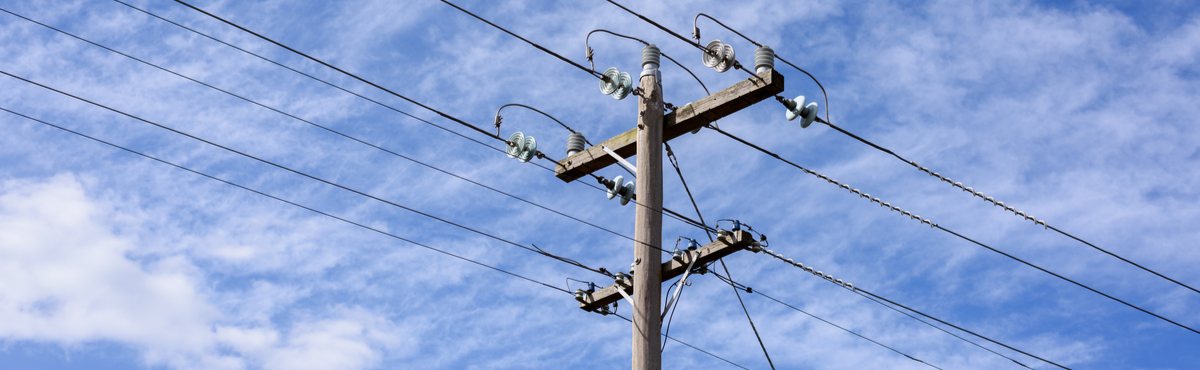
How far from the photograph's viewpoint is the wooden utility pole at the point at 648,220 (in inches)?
564

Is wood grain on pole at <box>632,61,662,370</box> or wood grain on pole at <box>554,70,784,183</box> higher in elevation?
wood grain on pole at <box>554,70,784,183</box>

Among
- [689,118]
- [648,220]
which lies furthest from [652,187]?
[689,118]

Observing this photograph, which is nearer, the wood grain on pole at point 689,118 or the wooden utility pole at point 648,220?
the wooden utility pole at point 648,220

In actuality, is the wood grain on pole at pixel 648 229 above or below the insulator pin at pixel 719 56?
below

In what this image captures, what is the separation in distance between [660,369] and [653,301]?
0.68 m

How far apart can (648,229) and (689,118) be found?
4.24 feet

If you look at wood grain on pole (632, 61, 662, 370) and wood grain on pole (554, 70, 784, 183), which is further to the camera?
wood grain on pole (554, 70, 784, 183)

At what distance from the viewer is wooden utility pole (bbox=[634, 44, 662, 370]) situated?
1433cm

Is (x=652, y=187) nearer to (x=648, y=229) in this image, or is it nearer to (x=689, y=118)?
(x=648, y=229)

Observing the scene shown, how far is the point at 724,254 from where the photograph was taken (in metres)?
15.3

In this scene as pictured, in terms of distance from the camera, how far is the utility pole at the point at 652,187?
47.6 feet

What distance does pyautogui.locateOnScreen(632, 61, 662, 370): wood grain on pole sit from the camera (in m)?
14.3

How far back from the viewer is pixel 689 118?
15484 mm

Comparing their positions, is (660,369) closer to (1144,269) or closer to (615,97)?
(615,97)
